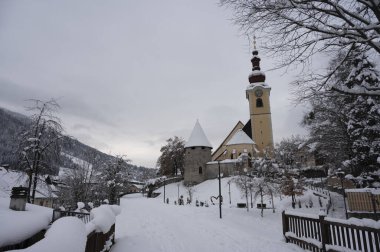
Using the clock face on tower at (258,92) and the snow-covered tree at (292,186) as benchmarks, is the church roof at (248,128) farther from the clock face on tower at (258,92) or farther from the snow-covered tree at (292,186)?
the snow-covered tree at (292,186)

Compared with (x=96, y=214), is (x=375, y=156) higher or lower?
higher

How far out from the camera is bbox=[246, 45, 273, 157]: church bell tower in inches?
2142

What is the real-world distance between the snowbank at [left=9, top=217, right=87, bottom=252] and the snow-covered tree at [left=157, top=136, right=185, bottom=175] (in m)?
59.8

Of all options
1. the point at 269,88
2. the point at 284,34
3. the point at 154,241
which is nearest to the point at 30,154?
Result: the point at 154,241

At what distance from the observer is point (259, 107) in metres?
56.1

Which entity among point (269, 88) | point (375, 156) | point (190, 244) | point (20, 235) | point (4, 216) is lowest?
point (190, 244)

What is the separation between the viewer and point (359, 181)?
16203 millimetres

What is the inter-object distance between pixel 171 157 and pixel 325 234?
57.0m

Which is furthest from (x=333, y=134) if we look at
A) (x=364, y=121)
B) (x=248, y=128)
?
(x=248, y=128)

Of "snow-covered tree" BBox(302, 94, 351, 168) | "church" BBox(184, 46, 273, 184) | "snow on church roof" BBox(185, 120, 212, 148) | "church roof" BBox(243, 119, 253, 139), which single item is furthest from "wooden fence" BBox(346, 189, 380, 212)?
"church roof" BBox(243, 119, 253, 139)

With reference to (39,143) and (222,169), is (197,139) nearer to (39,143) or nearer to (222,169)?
(222,169)

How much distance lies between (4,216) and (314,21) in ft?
24.5

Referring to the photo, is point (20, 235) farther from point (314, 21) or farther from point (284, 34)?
point (314, 21)

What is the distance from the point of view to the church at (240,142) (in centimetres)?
5112
